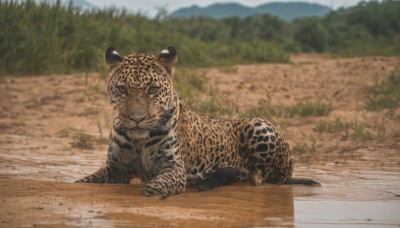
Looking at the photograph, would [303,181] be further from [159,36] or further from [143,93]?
[159,36]

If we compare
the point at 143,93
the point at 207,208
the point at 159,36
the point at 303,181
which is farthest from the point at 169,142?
the point at 159,36

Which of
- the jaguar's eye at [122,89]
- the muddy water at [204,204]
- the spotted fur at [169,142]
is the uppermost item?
the jaguar's eye at [122,89]

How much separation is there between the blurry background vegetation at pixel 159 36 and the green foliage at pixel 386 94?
14.3ft

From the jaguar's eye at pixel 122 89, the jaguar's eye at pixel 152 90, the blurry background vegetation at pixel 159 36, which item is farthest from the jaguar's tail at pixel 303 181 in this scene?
the blurry background vegetation at pixel 159 36

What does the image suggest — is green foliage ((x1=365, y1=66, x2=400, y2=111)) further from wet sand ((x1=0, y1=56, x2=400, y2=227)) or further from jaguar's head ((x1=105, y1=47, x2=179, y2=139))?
jaguar's head ((x1=105, y1=47, x2=179, y2=139))

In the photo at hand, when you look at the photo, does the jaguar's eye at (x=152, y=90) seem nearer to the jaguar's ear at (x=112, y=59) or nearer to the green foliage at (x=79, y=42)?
the jaguar's ear at (x=112, y=59)

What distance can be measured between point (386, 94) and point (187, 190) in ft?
23.4

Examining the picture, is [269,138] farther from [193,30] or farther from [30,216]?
[193,30]

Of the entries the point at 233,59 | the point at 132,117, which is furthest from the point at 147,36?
the point at 132,117

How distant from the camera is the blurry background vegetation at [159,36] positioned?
51.6 ft

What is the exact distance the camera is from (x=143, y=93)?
721 cm

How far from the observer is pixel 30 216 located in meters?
5.81

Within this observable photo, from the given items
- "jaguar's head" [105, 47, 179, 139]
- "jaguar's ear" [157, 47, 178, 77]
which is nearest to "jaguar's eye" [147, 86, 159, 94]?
"jaguar's head" [105, 47, 179, 139]

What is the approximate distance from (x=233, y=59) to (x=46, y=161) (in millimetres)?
10116
